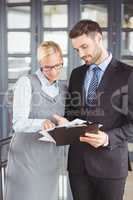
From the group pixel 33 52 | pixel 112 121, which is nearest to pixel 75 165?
pixel 112 121

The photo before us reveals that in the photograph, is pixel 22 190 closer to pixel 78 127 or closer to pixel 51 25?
pixel 78 127

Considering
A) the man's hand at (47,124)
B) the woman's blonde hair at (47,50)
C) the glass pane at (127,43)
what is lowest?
Result: the man's hand at (47,124)

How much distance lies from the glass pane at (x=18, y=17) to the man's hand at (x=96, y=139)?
3097mm

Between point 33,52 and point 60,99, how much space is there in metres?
2.62

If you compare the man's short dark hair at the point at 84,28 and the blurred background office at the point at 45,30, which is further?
the blurred background office at the point at 45,30

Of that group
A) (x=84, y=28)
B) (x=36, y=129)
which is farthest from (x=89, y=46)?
(x=36, y=129)

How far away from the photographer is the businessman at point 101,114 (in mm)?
1558

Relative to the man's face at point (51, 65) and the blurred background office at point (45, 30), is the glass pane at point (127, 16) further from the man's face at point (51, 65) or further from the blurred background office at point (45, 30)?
the man's face at point (51, 65)

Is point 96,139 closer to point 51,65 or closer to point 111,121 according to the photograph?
point 111,121

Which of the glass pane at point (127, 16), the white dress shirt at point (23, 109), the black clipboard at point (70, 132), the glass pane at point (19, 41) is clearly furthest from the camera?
the glass pane at point (19, 41)

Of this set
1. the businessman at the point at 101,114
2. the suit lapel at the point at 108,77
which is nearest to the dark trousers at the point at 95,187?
the businessman at the point at 101,114

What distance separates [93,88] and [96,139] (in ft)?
0.78

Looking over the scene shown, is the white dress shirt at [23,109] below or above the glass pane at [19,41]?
below

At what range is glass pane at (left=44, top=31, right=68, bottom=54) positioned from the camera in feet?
14.2
